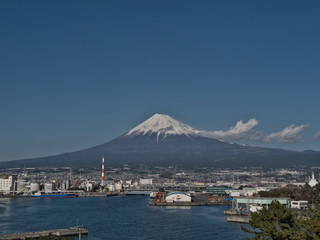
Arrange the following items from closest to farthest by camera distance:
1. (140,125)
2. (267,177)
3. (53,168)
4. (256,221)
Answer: (256,221) → (267,177) → (53,168) → (140,125)

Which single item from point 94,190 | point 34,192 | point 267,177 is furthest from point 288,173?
point 34,192

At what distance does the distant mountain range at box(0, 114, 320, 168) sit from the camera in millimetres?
95250

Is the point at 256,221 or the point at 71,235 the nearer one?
the point at 256,221

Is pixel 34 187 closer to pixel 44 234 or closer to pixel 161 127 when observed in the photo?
pixel 44 234

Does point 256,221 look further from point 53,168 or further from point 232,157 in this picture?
point 232,157

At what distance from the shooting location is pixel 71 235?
14516 mm

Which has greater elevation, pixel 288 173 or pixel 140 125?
pixel 140 125

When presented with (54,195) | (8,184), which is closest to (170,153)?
(54,195)

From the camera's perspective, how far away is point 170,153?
352 feet

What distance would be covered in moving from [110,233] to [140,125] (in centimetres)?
11175

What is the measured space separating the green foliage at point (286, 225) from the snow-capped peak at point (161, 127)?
110 m

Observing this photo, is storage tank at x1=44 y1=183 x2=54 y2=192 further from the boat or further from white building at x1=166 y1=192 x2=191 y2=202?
white building at x1=166 y1=192 x2=191 y2=202

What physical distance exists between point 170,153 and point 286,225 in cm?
9940

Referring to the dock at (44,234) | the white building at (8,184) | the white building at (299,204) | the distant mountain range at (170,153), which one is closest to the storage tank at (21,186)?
the white building at (8,184)
